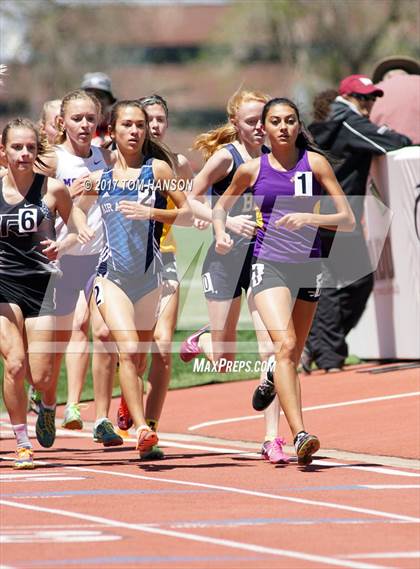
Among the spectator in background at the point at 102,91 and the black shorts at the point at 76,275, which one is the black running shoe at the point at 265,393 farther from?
the spectator in background at the point at 102,91

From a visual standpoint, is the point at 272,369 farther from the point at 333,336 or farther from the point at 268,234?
the point at 333,336

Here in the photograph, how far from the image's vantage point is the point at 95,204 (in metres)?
12.3

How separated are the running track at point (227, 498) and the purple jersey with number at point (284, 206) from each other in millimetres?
1399

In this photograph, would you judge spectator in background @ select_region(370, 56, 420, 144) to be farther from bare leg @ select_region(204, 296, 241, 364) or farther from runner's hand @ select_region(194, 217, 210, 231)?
bare leg @ select_region(204, 296, 241, 364)

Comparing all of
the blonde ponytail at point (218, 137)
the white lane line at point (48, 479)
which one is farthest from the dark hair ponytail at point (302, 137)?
the white lane line at point (48, 479)

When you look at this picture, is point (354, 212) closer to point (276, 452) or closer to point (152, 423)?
point (152, 423)

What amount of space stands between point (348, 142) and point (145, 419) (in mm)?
5118

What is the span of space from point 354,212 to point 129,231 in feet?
16.9

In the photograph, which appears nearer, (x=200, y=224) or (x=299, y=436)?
(x=299, y=436)

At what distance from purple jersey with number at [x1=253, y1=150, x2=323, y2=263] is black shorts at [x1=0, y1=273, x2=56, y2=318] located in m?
1.42

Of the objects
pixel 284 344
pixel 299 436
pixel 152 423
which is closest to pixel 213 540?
pixel 299 436

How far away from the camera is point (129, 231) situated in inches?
449

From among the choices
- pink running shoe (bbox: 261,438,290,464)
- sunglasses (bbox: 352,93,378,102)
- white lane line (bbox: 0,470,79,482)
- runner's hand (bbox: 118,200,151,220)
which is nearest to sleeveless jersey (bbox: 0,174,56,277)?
runner's hand (bbox: 118,200,151,220)

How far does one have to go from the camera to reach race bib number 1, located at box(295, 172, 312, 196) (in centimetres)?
1115
